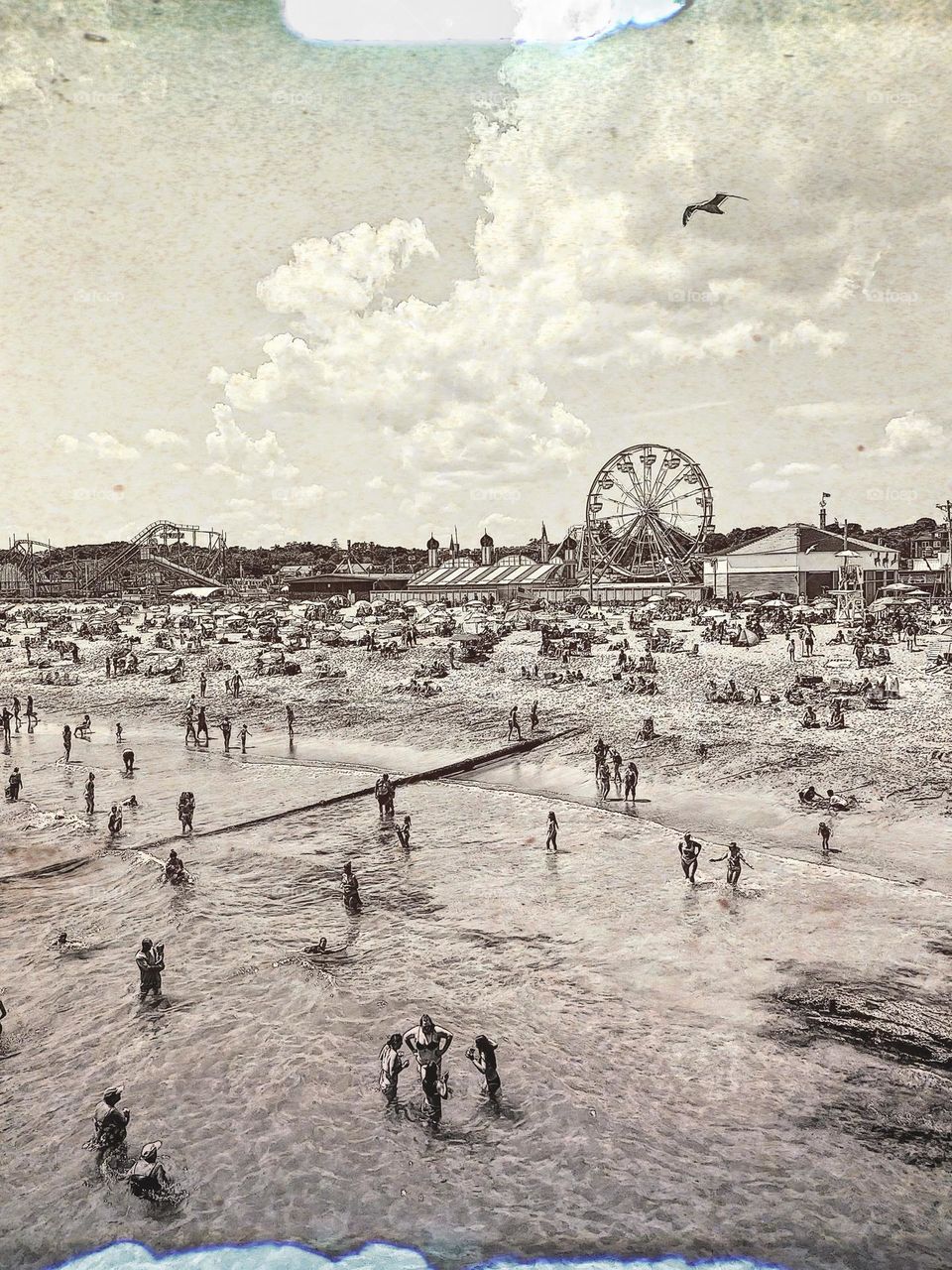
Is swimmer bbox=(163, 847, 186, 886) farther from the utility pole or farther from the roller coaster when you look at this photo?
the utility pole

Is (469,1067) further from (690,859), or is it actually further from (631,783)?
(631,783)

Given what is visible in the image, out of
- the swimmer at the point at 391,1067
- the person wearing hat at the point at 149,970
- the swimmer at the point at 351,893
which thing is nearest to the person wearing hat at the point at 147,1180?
the swimmer at the point at 391,1067

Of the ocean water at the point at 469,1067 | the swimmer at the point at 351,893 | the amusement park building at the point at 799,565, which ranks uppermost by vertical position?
the amusement park building at the point at 799,565

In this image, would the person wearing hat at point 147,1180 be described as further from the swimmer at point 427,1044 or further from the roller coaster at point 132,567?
the roller coaster at point 132,567

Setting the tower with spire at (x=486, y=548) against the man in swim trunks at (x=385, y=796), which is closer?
the man in swim trunks at (x=385, y=796)

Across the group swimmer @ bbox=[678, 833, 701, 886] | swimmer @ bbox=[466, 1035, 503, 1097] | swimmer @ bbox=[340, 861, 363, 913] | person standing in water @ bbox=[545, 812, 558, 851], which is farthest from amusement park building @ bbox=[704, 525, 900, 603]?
swimmer @ bbox=[466, 1035, 503, 1097]

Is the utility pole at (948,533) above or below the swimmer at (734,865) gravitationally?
above
